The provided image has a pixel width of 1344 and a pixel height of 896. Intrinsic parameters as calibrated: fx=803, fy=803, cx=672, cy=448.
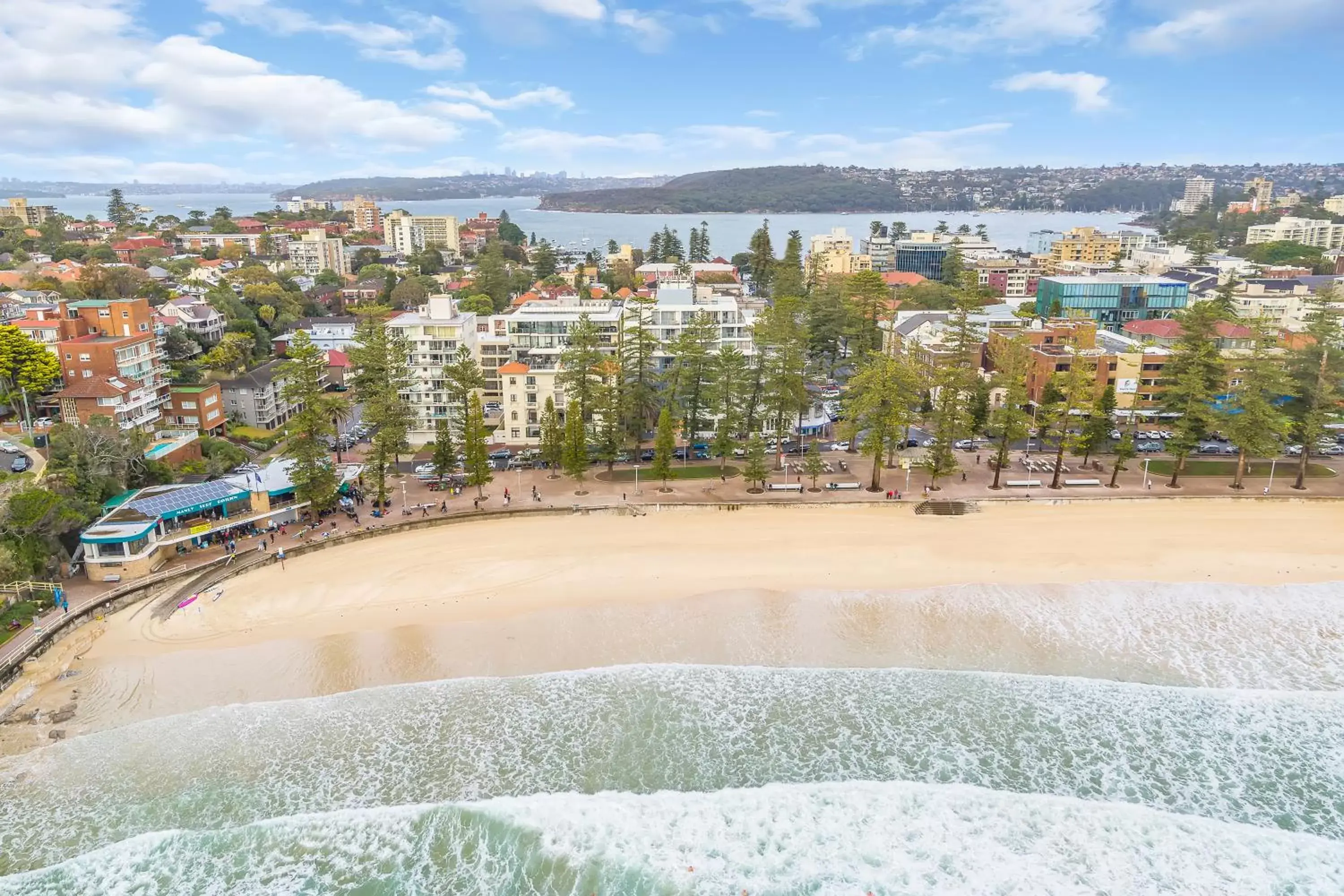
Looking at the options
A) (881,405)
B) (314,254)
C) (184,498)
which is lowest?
(184,498)

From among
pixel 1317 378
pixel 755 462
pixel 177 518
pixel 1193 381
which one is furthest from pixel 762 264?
pixel 177 518

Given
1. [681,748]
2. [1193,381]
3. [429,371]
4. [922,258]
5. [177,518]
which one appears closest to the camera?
[681,748]

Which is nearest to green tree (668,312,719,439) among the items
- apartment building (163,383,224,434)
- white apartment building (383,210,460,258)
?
apartment building (163,383,224,434)

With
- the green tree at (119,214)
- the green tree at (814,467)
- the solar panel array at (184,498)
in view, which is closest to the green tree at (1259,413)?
the green tree at (814,467)

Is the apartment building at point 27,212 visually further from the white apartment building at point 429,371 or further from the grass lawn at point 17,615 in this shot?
the grass lawn at point 17,615

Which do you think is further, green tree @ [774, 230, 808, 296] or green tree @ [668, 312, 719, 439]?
green tree @ [774, 230, 808, 296]

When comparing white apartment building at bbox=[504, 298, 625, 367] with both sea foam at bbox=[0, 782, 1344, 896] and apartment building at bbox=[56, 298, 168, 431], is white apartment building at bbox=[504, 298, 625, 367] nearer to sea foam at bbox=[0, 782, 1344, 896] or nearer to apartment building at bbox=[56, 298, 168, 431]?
apartment building at bbox=[56, 298, 168, 431]

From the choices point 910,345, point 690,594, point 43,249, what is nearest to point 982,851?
point 690,594

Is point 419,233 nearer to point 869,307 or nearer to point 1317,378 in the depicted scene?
point 869,307
